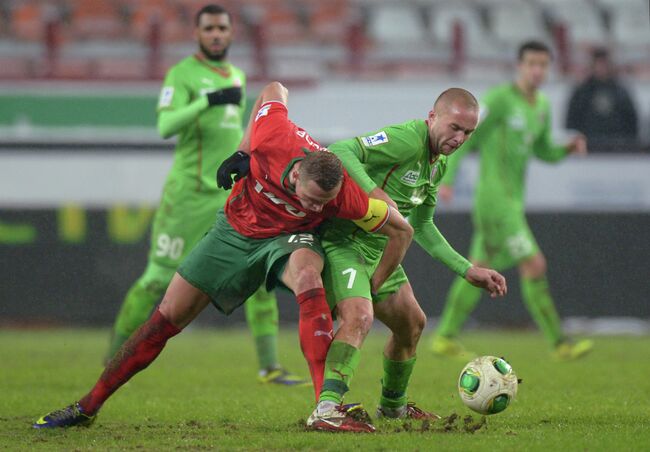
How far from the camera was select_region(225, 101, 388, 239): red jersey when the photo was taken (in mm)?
6203

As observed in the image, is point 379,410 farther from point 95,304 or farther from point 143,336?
point 95,304

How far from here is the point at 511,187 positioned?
11.0 m

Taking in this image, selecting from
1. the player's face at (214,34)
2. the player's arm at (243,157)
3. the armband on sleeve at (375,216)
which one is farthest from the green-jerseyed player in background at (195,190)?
the armband on sleeve at (375,216)

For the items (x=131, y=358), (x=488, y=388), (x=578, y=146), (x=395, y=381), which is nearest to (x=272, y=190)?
(x=131, y=358)

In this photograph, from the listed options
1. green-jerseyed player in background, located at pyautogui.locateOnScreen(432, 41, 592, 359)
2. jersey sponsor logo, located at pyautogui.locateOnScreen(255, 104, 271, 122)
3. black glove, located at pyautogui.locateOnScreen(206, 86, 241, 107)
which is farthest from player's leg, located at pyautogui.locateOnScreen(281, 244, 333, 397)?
green-jerseyed player in background, located at pyautogui.locateOnScreen(432, 41, 592, 359)

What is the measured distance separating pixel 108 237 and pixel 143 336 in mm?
7286

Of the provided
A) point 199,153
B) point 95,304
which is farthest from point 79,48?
point 199,153

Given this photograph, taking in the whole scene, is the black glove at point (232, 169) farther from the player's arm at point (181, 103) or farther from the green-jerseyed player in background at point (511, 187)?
the green-jerseyed player in background at point (511, 187)

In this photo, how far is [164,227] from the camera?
8.94 meters

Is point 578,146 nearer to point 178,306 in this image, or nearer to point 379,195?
point 379,195

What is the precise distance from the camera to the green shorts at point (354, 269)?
6035 millimetres

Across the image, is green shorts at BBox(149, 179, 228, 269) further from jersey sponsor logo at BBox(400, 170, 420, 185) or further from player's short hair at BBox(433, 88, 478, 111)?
player's short hair at BBox(433, 88, 478, 111)

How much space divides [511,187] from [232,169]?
5.22 m

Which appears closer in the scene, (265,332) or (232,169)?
(232,169)
